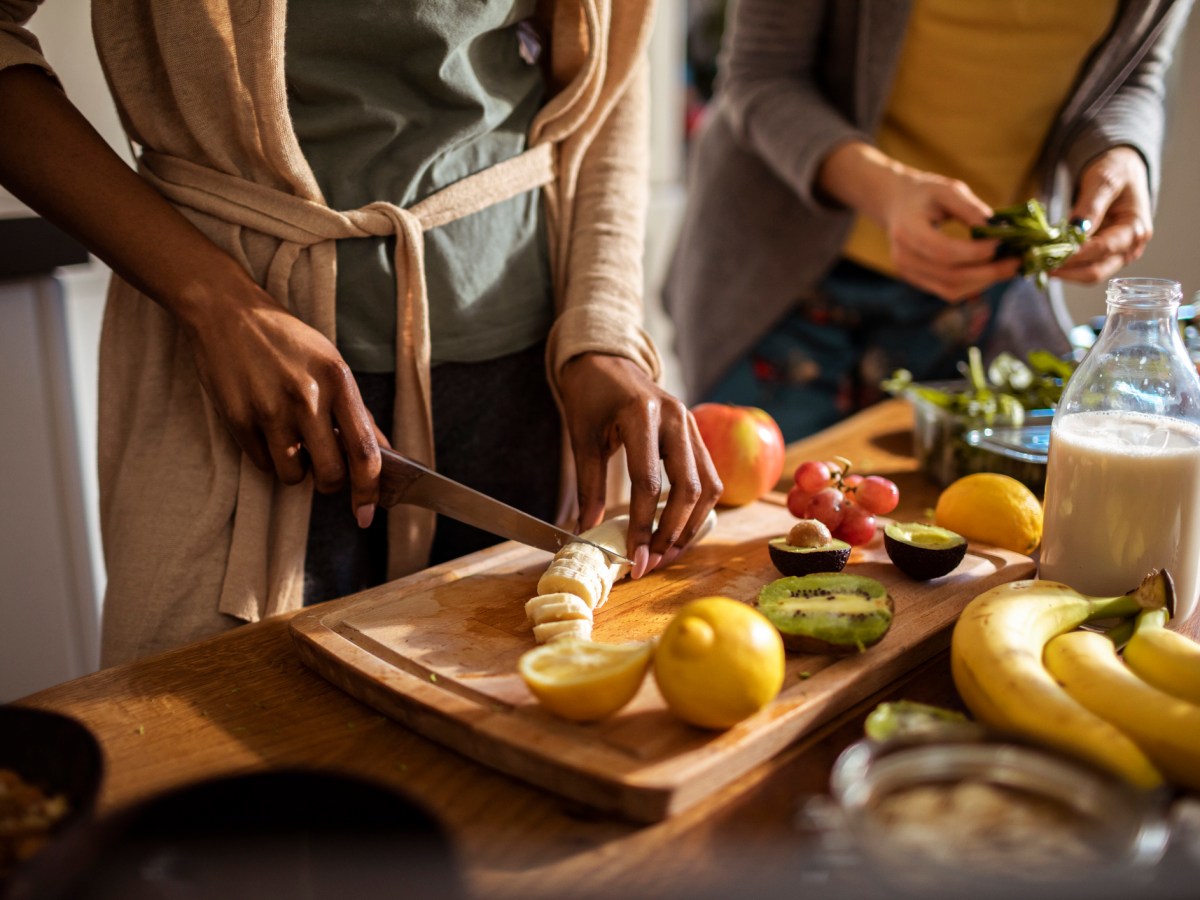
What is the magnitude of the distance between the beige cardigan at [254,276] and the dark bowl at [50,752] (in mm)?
442

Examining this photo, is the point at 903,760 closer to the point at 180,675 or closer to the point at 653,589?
the point at 653,589

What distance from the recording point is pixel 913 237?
4.93 ft

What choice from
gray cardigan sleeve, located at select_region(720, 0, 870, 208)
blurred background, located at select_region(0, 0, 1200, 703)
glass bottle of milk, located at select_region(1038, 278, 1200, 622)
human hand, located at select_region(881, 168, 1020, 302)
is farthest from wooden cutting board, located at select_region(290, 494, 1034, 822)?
blurred background, located at select_region(0, 0, 1200, 703)

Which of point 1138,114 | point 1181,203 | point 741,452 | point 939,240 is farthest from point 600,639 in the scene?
point 1181,203

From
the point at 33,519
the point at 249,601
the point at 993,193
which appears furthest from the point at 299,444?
the point at 993,193

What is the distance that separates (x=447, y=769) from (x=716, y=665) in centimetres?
24

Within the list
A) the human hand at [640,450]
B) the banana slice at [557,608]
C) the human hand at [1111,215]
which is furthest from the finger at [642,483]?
the human hand at [1111,215]

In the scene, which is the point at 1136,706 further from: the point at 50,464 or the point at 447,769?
the point at 50,464

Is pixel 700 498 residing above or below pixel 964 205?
below

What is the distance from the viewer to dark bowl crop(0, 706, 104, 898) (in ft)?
2.14

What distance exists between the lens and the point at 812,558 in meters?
1.06

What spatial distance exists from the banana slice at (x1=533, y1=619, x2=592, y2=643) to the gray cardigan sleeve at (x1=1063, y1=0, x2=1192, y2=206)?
4.02ft

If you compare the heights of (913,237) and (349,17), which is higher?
(349,17)

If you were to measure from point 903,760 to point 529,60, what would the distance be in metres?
0.99
